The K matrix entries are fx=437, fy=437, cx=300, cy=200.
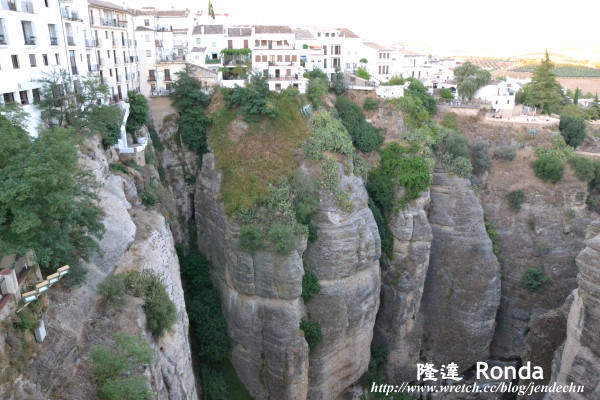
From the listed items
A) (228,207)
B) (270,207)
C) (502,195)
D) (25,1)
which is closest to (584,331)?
(502,195)

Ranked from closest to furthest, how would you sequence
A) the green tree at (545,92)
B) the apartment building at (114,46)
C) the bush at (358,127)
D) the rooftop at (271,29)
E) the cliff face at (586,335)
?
1. the cliff face at (586,335)
2. the apartment building at (114,46)
3. the bush at (358,127)
4. the rooftop at (271,29)
5. the green tree at (545,92)

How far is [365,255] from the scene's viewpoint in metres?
27.1

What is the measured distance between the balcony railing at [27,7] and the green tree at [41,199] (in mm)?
10404

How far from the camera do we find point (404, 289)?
101ft

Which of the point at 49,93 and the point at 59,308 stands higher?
the point at 49,93

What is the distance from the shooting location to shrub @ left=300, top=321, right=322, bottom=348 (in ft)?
85.9

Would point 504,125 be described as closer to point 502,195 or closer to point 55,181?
point 502,195

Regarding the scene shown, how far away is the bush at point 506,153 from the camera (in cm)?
3544

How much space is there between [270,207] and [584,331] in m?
17.7

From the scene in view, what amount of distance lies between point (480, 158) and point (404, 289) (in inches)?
502

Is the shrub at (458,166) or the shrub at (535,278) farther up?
the shrub at (458,166)

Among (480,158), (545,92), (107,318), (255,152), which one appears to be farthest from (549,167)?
(107,318)

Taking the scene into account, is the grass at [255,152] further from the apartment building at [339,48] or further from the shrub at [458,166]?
the apartment building at [339,48]

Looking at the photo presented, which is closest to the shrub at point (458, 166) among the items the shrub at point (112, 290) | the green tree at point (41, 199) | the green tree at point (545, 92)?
the green tree at point (545, 92)
